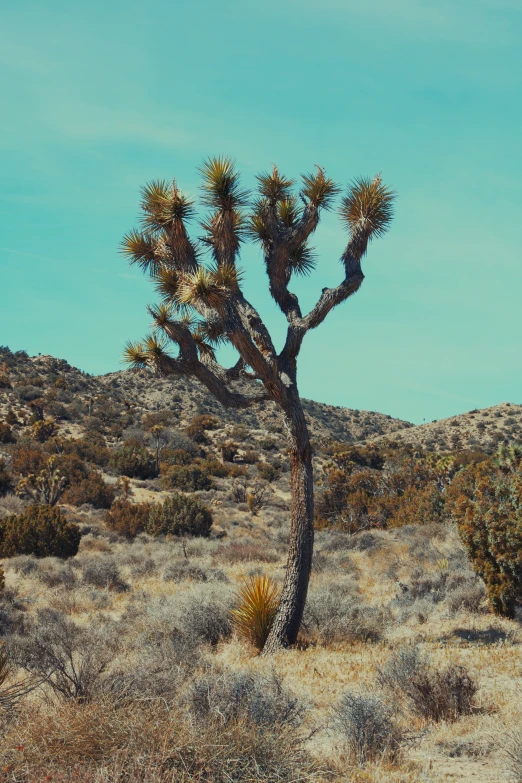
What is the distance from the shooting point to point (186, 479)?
31250mm

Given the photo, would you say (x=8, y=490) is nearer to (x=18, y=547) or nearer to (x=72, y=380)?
(x=18, y=547)

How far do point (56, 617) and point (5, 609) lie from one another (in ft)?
6.10

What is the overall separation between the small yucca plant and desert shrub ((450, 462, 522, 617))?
383 cm

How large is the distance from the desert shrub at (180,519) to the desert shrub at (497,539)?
1190cm

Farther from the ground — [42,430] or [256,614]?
[42,430]

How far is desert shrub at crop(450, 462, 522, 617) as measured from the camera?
33.2 feet

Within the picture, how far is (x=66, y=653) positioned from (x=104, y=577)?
25.4 ft

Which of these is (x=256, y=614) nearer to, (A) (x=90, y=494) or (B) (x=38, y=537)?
(B) (x=38, y=537)

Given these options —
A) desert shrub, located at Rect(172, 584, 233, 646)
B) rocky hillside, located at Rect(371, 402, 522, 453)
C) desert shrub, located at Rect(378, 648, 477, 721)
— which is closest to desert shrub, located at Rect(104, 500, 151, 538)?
desert shrub, located at Rect(172, 584, 233, 646)

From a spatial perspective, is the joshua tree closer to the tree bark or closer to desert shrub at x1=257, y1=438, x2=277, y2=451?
the tree bark

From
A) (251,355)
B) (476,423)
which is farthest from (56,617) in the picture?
(476,423)

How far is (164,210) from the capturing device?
10.1 metres

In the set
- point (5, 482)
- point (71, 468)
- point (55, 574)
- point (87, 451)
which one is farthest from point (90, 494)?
point (55, 574)

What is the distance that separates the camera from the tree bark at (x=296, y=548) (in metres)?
8.92
